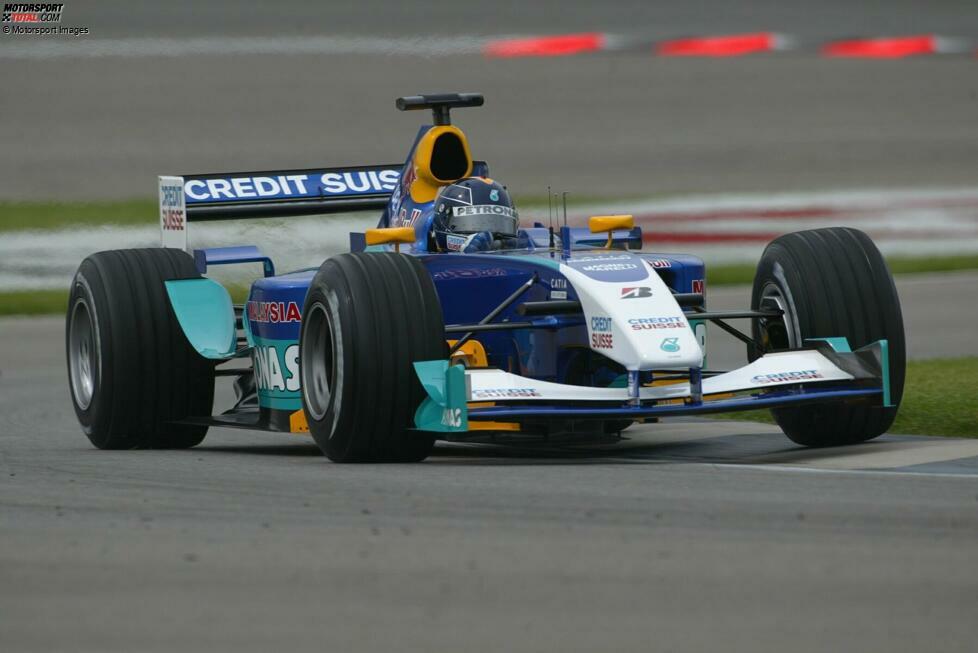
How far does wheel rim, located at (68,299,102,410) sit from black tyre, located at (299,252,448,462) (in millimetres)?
2863

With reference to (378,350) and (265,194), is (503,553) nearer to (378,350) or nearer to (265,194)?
(378,350)

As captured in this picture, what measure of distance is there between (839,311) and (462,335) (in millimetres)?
1923

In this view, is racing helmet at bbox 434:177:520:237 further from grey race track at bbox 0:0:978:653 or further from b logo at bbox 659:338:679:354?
b logo at bbox 659:338:679:354

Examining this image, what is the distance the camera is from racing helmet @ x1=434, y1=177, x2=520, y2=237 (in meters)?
10.2

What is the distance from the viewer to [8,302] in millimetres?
19781

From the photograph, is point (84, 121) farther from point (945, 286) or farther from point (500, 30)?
point (945, 286)

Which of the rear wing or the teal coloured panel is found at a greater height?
the rear wing

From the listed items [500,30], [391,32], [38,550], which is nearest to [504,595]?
[38,550]

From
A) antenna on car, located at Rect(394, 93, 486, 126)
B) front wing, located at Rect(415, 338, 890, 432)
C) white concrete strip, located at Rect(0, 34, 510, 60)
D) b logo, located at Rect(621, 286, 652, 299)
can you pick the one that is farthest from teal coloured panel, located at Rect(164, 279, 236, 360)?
white concrete strip, located at Rect(0, 34, 510, 60)

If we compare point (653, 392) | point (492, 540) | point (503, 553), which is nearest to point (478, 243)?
point (653, 392)

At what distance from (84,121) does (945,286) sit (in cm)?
1282

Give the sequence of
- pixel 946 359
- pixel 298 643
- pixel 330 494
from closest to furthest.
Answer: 1. pixel 298 643
2. pixel 330 494
3. pixel 946 359

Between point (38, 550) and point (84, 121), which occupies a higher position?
point (84, 121)

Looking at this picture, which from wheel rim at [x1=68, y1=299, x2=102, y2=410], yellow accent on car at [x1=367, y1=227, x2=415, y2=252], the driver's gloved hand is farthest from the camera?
wheel rim at [x1=68, y1=299, x2=102, y2=410]
